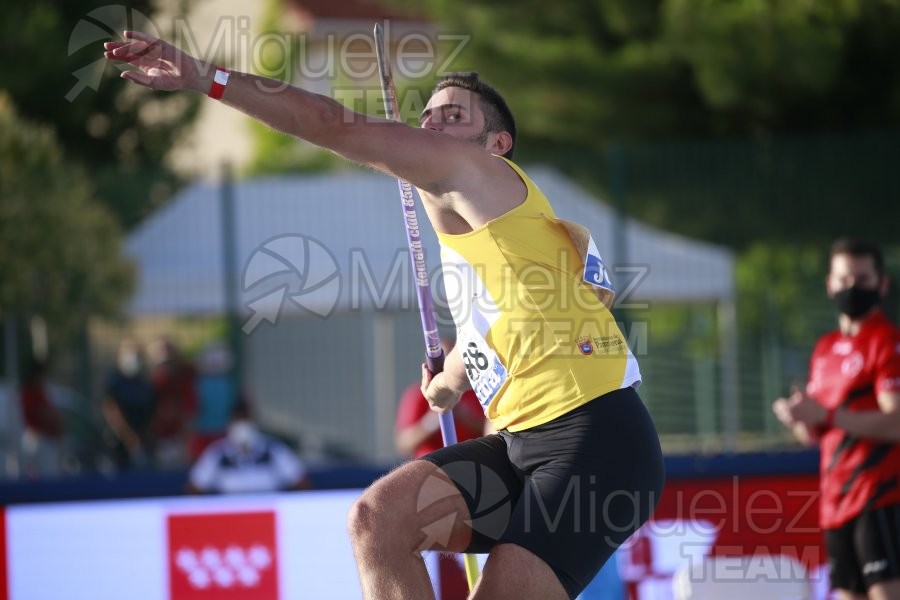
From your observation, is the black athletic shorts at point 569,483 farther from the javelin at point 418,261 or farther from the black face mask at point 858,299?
the black face mask at point 858,299

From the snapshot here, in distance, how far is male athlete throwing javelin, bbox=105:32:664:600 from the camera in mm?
3322

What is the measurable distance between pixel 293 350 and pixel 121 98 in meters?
9.49

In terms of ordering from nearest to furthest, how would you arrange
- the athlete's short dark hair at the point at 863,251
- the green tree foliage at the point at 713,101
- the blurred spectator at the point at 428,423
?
1. the athlete's short dark hair at the point at 863,251
2. the blurred spectator at the point at 428,423
3. the green tree foliage at the point at 713,101

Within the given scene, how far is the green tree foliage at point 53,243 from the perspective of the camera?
38.6 feet

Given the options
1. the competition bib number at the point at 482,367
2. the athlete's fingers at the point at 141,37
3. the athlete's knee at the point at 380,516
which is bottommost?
the athlete's knee at the point at 380,516

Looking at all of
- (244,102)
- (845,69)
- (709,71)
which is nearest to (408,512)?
(244,102)

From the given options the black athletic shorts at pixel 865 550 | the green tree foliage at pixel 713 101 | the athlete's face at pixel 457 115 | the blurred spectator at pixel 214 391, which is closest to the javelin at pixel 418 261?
the athlete's face at pixel 457 115

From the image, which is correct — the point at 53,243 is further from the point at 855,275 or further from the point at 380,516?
the point at 380,516

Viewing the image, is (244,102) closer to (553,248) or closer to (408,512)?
(553,248)

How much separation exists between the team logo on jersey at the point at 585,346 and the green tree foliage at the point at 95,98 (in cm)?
900

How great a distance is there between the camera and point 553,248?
3549mm

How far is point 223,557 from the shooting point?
622 centimetres

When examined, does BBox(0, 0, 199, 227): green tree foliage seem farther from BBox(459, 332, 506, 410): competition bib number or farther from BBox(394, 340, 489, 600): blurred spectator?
BBox(459, 332, 506, 410): competition bib number

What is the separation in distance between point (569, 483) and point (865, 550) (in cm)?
264
